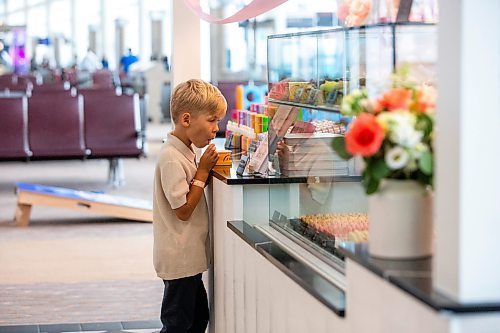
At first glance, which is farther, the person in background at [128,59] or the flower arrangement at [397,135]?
the person in background at [128,59]

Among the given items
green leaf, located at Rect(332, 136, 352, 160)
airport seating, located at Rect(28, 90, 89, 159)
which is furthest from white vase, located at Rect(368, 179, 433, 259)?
airport seating, located at Rect(28, 90, 89, 159)

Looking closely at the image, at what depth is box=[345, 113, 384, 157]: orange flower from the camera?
2045 mm

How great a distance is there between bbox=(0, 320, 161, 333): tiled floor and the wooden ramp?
3.42m

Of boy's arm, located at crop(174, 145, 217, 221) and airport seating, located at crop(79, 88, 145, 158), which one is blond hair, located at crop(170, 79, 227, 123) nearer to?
boy's arm, located at crop(174, 145, 217, 221)

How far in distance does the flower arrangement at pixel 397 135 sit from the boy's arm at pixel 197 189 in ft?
5.00

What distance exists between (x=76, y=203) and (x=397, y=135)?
6.69m

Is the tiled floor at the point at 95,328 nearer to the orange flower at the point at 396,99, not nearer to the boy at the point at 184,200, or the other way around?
the boy at the point at 184,200

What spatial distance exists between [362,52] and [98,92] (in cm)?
883

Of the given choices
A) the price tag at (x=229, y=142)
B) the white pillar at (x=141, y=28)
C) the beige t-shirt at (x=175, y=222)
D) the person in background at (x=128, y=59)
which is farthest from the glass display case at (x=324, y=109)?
the white pillar at (x=141, y=28)

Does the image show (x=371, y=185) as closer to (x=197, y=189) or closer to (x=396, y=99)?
(x=396, y=99)

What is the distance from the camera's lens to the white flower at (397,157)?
2.05 m

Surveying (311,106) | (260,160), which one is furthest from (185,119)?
(311,106)

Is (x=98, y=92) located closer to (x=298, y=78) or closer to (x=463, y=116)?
(x=298, y=78)

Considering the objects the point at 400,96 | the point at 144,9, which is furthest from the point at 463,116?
the point at 144,9
